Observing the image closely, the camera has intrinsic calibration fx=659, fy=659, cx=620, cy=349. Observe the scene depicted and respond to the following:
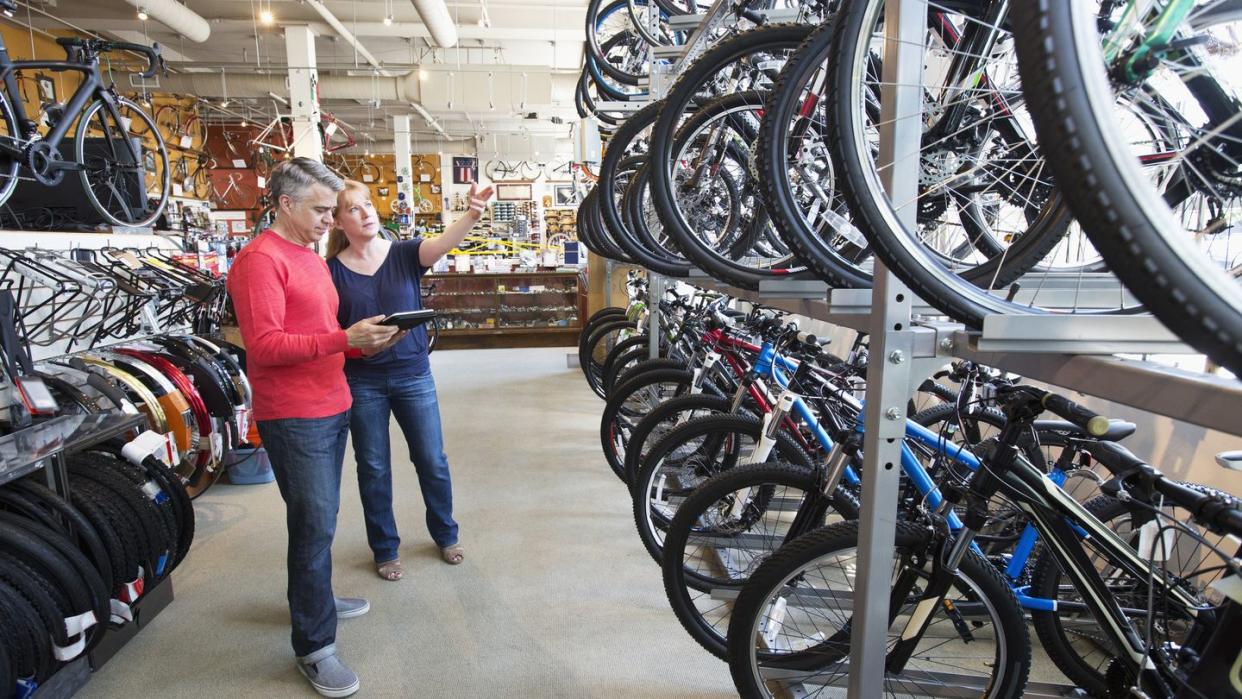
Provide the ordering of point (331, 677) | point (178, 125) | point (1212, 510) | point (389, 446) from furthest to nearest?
point (178, 125), point (389, 446), point (331, 677), point (1212, 510)

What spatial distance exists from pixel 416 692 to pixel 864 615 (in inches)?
59.3

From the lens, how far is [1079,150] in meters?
0.55

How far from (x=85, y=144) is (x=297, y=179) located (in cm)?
295

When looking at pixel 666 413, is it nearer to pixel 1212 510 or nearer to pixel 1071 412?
pixel 1071 412

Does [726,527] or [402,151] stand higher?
[402,151]

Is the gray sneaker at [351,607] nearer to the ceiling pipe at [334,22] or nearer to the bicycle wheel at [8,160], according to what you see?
the bicycle wheel at [8,160]

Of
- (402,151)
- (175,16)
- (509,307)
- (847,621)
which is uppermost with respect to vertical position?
(175,16)

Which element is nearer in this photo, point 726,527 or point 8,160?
point 726,527

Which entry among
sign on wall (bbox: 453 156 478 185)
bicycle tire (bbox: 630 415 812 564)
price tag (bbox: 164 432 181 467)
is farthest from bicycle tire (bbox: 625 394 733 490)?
sign on wall (bbox: 453 156 478 185)

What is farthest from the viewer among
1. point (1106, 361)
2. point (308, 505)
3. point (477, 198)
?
point (477, 198)

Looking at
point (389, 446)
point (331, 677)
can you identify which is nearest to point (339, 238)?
point (389, 446)

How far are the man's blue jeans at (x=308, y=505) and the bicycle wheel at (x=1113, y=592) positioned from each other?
198 centimetres

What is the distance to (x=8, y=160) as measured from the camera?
2889 mm

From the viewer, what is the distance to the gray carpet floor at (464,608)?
2.16 meters
